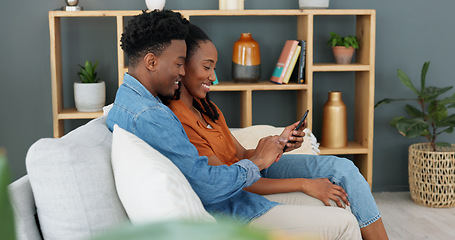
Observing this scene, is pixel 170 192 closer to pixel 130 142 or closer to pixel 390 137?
pixel 130 142

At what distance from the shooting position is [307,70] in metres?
3.17

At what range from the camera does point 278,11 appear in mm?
3102

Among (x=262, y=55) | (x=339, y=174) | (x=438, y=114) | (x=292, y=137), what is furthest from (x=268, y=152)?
(x=438, y=114)

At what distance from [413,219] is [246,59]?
1368 millimetres

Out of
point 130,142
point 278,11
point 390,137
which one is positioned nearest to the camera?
point 130,142

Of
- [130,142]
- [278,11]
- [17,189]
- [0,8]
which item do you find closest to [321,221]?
[130,142]

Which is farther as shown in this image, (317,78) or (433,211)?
(317,78)

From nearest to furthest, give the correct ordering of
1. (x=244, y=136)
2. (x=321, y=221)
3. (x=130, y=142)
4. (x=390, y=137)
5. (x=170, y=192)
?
(x=170, y=192), (x=130, y=142), (x=321, y=221), (x=244, y=136), (x=390, y=137)

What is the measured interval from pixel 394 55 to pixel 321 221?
7.49ft

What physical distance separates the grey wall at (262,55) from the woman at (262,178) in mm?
1595

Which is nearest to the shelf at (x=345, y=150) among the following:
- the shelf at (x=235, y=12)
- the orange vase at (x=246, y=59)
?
the orange vase at (x=246, y=59)

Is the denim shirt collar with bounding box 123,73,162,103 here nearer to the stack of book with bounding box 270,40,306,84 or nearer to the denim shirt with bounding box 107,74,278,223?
the denim shirt with bounding box 107,74,278,223

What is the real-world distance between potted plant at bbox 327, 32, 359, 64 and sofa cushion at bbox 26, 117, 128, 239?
2.38 metres

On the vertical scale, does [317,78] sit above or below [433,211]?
above
